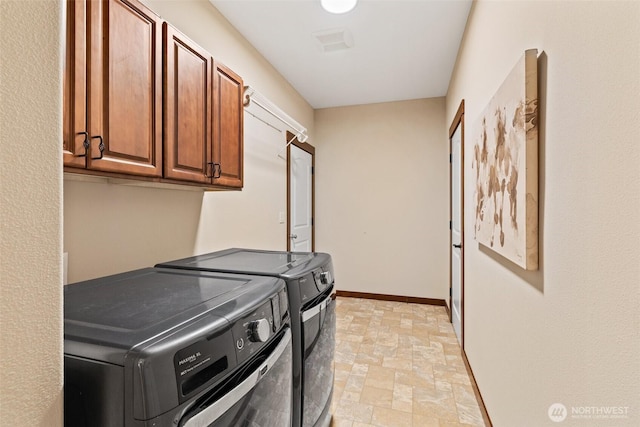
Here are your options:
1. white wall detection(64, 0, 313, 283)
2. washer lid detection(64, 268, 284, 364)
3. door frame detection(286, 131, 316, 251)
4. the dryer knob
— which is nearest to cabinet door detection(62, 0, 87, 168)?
white wall detection(64, 0, 313, 283)

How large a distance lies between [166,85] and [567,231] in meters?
1.60

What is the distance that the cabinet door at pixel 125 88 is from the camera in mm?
1101

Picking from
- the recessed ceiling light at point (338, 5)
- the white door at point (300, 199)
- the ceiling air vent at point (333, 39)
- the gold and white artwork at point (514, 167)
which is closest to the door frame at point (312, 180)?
the white door at point (300, 199)

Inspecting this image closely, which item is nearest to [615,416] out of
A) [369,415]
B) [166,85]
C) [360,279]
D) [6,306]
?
[6,306]

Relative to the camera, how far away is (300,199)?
163 inches

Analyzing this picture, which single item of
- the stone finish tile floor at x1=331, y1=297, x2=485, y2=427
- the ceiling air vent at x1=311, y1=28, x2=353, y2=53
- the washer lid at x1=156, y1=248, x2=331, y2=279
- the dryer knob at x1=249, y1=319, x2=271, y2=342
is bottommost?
the stone finish tile floor at x1=331, y1=297, x2=485, y2=427

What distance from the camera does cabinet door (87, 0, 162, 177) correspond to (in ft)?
3.61

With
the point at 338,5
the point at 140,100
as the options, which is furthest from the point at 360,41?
the point at 140,100

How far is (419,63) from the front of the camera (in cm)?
318

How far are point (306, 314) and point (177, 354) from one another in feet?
2.44

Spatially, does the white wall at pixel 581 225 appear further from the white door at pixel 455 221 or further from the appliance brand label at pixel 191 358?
the white door at pixel 455 221

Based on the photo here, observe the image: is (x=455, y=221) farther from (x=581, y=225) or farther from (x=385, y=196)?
(x=581, y=225)

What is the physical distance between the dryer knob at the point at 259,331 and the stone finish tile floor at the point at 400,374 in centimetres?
127

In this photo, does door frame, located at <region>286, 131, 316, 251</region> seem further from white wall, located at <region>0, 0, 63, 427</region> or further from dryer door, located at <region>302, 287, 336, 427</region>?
white wall, located at <region>0, 0, 63, 427</region>
